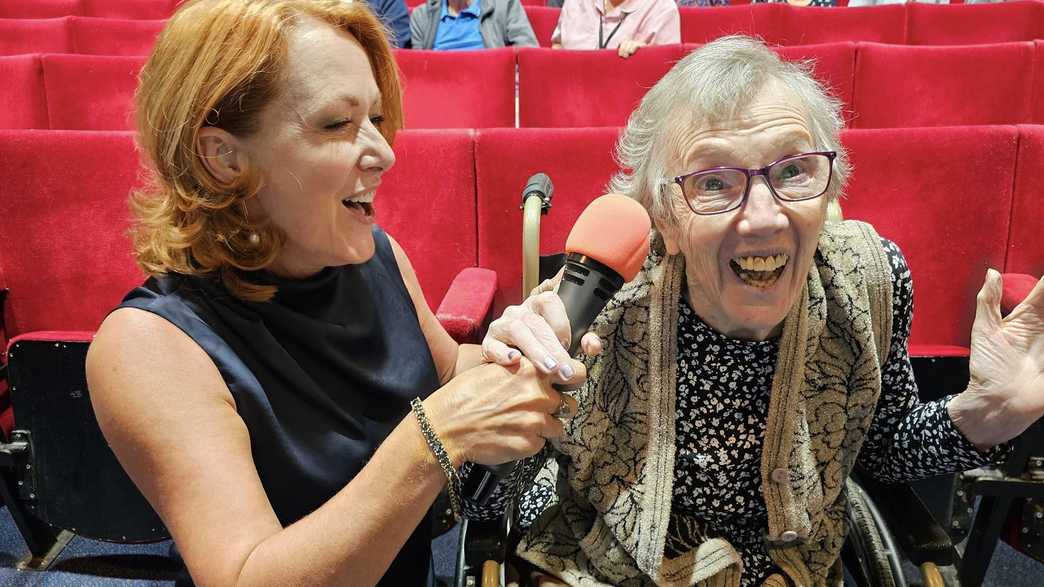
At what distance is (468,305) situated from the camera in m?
1.39

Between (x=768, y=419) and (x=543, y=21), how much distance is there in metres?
3.02

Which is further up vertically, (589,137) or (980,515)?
(589,137)

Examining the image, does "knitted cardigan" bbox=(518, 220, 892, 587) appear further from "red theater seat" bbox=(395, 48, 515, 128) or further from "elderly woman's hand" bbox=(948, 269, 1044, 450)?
"red theater seat" bbox=(395, 48, 515, 128)

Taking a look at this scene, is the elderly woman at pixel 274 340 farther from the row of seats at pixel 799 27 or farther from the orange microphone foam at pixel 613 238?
the row of seats at pixel 799 27

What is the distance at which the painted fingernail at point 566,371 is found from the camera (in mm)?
552

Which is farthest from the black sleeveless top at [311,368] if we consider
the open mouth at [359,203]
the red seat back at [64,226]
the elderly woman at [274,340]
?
the red seat back at [64,226]

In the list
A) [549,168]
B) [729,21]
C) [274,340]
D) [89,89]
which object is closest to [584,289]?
[274,340]

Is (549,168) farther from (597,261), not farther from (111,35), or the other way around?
(111,35)

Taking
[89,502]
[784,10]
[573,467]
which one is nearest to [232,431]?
[573,467]

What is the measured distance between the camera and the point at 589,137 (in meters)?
1.58

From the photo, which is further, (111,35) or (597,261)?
(111,35)

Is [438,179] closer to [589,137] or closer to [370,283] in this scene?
[589,137]

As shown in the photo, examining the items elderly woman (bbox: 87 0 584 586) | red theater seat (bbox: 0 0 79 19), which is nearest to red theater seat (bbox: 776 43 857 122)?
elderly woman (bbox: 87 0 584 586)

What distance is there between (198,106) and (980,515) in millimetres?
1290
